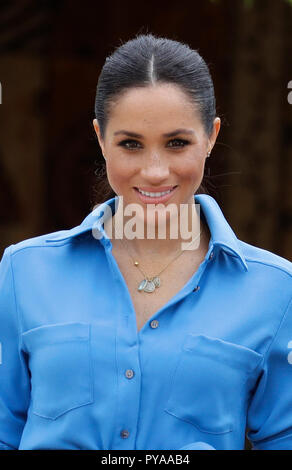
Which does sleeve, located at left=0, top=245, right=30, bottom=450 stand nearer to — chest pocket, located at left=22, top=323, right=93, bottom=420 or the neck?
chest pocket, located at left=22, top=323, right=93, bottom=420

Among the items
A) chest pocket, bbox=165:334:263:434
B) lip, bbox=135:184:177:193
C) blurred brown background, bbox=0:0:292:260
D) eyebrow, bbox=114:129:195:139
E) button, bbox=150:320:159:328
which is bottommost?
chest pocket, bbox=165:334:263:434

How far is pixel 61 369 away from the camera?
182 centimetres

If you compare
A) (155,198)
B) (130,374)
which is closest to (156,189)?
(155,198)

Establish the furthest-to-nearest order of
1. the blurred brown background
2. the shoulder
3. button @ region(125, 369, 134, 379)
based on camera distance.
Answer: the blurred brown background
the shoulder
button @ region(125, 369, 134, 379)

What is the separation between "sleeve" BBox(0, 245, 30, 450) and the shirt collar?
17cm

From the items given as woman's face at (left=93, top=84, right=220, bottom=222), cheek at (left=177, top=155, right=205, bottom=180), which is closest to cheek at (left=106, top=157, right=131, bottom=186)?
woman's face at (left=93, top=84, right=220, bottom=222)

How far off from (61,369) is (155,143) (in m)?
0.51

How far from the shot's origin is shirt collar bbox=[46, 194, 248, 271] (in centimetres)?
193

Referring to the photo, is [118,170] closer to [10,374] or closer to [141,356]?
[141,356]

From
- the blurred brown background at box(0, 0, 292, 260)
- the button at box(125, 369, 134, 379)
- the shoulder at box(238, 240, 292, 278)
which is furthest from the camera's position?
the blurred brown background at box(0, 0, 292, 260)

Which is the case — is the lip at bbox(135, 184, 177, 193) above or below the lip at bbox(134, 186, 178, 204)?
above

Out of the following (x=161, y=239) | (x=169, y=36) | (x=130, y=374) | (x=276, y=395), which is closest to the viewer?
(x=130, y=374)

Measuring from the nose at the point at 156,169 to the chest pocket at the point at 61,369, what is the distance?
336 mm
